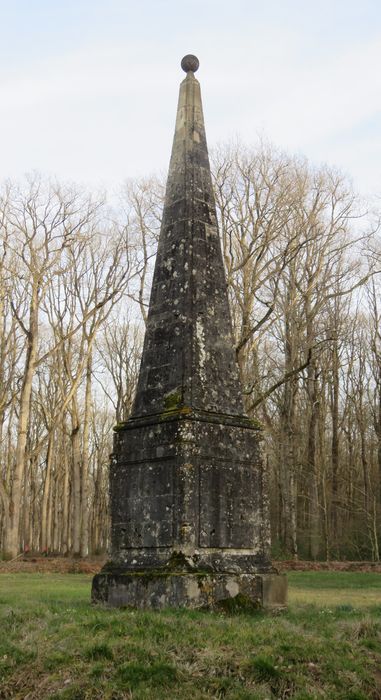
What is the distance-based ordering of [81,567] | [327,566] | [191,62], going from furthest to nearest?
[327,566] < [81,567] < [191,62]

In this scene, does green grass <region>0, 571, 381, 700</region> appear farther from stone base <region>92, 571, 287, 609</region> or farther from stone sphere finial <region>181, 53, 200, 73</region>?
stone sphere finial <region>181, 53, 200, 73</region>

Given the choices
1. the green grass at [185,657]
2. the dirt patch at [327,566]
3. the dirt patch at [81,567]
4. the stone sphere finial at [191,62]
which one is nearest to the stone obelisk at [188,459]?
the green grass at [185,657]

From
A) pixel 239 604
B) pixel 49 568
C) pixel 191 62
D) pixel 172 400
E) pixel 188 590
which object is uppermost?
pixel 191 62

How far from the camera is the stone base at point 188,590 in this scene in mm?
8562

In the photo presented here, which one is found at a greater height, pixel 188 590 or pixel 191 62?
pixel 191 62

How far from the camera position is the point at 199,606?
8.53 m

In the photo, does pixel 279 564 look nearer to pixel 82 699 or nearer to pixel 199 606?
pixel 199 606

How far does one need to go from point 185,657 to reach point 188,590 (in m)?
1.95

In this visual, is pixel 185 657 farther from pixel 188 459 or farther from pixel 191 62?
pixel 191 62

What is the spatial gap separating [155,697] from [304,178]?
2524 centimetres

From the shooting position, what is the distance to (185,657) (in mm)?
6582

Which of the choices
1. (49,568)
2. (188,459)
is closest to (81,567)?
(49,568)

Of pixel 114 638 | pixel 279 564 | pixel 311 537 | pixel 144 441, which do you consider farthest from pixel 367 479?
pixel 114 638

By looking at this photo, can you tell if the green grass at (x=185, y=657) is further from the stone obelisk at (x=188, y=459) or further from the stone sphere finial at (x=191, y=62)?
the stone sphere finial at (x=191, y=62)
